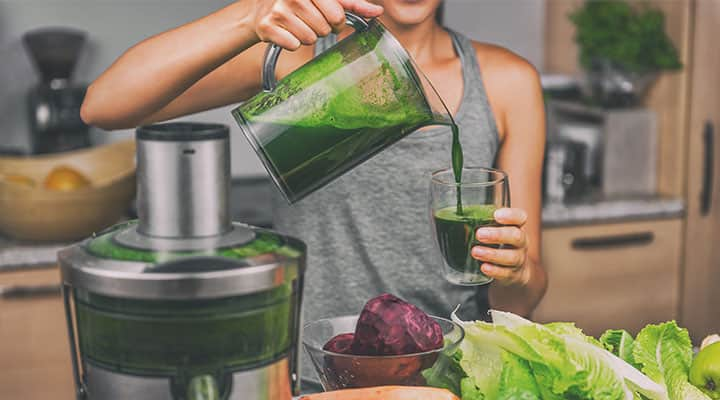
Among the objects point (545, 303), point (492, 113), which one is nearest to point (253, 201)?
point (545, 303)

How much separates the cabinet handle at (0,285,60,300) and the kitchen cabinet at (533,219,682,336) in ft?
4.44

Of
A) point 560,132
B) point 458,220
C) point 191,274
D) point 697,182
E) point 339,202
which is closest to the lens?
point 191,274

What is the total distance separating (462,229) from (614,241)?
171 cm

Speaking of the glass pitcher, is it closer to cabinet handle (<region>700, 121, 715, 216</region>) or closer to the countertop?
the countertop

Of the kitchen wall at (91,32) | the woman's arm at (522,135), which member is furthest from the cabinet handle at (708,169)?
the kitchen wall at (91,32)

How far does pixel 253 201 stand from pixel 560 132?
41.1 inches

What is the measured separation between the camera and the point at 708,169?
273cm

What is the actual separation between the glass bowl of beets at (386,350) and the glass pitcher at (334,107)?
172 millimetres

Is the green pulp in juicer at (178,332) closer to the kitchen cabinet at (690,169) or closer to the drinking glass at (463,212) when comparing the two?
the drinking glass at (463,212)

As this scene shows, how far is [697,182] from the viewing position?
9.08 feet

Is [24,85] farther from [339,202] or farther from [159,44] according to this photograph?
[159,44]

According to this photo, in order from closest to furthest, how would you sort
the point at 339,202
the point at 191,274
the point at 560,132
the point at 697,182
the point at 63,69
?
the point at 191,274 < the point at 339,202 < the point at 63,69 < the point at 697,182 < the point at 560,132

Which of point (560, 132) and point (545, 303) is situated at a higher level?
point (560, 132)

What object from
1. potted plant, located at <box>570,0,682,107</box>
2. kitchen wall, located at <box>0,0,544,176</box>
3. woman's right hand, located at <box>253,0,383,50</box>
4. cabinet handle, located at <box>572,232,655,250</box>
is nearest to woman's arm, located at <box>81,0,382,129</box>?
woman's right hand, located at <box>253,0,383,50</box>
